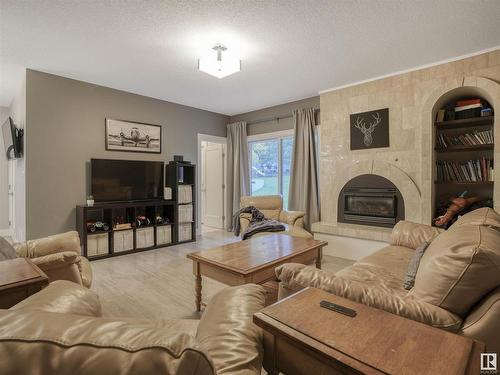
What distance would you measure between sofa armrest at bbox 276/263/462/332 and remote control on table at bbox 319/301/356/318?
0.65ft

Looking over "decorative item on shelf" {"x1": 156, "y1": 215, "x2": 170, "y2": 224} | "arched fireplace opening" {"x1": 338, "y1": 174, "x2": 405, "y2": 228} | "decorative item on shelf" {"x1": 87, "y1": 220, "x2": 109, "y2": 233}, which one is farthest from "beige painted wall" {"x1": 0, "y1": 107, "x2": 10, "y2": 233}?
"arched fireplace opening" {"x1": 338, "y1": 174, "x2": 405, "y2": 228}

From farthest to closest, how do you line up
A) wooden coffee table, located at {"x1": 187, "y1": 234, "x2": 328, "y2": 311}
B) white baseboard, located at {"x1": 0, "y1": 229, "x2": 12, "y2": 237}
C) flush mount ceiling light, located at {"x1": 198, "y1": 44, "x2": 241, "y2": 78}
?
white baseboard, located at {"x1": 0, "y1": 229, "x2": 12, "y2": 237}
flush mount ceiling light, located at {"x1": 198, "y1": 44, "x2": 241, "y2": 78}
wooden coffee table, located at {"x1": 187, "y1": 234, "x2": 328, "y2": 311}

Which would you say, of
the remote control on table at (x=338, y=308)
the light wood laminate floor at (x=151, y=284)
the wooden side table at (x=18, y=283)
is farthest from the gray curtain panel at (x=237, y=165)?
the remote control on table at (x=338, y=308)

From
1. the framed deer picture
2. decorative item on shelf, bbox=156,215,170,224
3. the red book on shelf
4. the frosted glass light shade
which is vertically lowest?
decorative item on shelf, bbox=156,215,170,224

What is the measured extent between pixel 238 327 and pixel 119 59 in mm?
3495

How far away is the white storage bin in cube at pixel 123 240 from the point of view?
410 centimetres

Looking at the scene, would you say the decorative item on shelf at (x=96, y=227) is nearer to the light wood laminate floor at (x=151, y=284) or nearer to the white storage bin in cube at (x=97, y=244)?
the white storage bin in cube at (x=97, y=244)

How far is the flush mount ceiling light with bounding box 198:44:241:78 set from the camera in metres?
2.89

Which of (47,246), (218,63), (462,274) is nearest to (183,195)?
(218,63)

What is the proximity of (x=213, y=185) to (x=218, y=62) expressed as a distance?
3940mm

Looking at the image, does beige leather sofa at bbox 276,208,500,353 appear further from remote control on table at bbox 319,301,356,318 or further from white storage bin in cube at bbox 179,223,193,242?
white storage bin in cube at bbox 179,223,193,242

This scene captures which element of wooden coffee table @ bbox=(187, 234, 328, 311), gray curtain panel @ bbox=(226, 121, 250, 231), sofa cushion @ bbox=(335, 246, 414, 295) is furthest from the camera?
gray curtain panel @ bbox=(226, 121, 250, 231)

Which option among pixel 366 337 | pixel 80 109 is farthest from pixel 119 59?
pixel 366 337

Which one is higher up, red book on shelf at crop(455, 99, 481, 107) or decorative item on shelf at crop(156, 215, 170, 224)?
red book on shelf at crop(455, 99, 481, 107)
